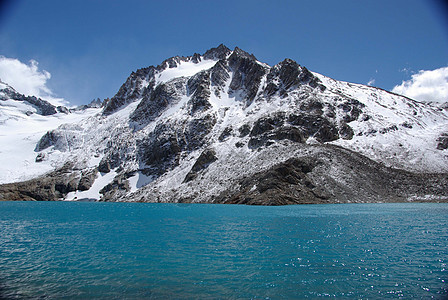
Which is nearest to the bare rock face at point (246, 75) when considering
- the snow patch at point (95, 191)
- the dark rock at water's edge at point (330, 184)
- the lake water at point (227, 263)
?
the dark rock at water's edge at point (330, 184)

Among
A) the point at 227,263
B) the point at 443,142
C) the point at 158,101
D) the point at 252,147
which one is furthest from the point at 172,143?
the point at 227,263

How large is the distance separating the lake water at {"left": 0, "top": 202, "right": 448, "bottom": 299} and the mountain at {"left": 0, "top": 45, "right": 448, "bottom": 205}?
4209 centimetres

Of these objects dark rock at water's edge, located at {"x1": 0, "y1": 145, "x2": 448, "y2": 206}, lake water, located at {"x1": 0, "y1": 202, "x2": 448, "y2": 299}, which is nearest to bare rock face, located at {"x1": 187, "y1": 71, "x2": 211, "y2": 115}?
dark rock at water's edge, located at {"x1": 0, "y1": 145, "x2": 448, "y2": 206}

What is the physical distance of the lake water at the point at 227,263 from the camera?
13781mm

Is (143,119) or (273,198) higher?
(143,119)

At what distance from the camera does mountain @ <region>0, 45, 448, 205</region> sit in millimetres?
75500

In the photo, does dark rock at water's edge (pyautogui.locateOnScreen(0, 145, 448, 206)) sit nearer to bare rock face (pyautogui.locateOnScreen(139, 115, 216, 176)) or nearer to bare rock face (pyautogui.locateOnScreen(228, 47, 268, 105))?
bare rock face (pyautogui.locateOnScreen(139, 115, 216, 176))

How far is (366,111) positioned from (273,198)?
79939 millimetres

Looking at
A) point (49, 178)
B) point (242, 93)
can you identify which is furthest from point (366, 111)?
point (49, 178)

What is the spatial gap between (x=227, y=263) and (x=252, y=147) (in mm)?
88151

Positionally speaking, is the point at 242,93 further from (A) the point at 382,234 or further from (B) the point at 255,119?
(A) the point at 382,234

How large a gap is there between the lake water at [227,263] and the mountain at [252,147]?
42.1 metres

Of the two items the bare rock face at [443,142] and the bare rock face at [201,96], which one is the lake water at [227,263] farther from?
the bare rock face at [201,96]

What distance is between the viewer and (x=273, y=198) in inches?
2653
